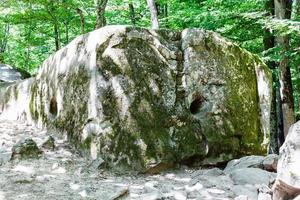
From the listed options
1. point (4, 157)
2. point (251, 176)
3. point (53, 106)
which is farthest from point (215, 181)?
point (53, 106)

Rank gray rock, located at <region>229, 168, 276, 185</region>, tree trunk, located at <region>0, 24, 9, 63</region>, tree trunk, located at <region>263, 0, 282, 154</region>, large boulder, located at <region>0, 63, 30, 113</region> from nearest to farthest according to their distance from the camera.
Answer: gray rock, located at <region>229, 168, 276, 185</region>, tree trunk, located at <region>263, 0, 282, 154</region>, large boulder, located at <region>0, 63, 30, 113</region>, tree trunk, located at <region>0, 24, 9, 63</region>

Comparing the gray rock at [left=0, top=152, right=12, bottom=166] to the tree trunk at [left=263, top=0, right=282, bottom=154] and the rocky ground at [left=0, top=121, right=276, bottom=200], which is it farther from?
the tree trunk at [left=263, top=0, right=282, bottom=154]

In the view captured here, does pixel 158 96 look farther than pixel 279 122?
No

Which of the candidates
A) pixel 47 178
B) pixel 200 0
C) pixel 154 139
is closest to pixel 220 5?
pixel 200 0

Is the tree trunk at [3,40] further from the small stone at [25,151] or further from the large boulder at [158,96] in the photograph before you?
the small stone at [25,151]

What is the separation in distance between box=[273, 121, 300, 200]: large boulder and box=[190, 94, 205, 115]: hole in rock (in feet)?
8.76

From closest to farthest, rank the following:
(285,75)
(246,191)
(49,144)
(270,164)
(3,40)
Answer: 1. (246,191)
2. (270,164)
3. (49,144)
4. (285,75)
5. (3,40)

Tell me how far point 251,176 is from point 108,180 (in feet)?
5.68

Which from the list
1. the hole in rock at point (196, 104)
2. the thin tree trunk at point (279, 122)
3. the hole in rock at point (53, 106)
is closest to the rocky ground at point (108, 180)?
the hole in rock at point (196, 104)

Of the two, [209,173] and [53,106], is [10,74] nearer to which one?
[53,106]

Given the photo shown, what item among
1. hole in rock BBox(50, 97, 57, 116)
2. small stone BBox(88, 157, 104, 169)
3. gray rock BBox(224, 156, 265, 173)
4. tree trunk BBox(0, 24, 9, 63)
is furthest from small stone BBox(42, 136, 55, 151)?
tree trunk BBox(0, 24, 9, 63)

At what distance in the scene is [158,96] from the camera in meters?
Result: 5.18

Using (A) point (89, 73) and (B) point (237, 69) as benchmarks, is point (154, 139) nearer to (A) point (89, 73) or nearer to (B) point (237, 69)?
(A) point (89, 73)

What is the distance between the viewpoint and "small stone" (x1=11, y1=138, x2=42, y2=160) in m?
4.92
